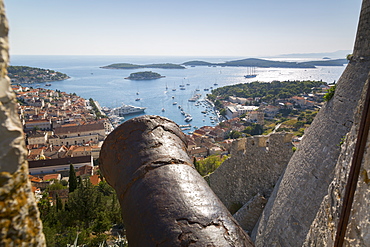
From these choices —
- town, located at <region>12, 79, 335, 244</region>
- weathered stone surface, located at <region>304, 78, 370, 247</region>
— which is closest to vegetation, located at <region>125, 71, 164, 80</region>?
town, located at <region>12, 79, 335, 244</region>

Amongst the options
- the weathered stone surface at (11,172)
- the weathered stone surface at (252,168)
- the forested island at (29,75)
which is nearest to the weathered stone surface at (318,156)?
the weathered stone surface at (252,168)

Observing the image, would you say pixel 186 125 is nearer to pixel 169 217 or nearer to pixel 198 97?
pixel 198 97

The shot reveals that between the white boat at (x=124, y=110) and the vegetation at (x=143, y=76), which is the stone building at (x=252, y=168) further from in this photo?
the vegetation at (x=143, y=76)

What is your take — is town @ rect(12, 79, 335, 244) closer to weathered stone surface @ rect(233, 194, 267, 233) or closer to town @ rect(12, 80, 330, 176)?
town @ rect(12, 80, 330, 176)

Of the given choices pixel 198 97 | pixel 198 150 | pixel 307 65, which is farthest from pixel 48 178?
pixel 307 65

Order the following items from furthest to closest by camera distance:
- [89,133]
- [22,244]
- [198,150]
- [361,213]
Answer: [89,133]
[198,150]
[361,213]
[22,244]

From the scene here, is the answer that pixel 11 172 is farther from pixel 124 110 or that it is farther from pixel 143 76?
pixel 143 76
